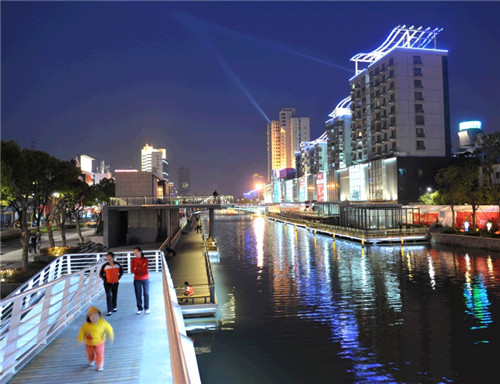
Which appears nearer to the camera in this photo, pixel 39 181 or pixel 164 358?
pixel 164 358

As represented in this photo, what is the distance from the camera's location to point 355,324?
Result: 19.8 metres

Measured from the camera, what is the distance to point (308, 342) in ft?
57.6

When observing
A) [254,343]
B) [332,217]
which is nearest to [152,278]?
[254,343]

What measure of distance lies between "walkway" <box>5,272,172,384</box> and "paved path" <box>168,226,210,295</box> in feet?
45.1

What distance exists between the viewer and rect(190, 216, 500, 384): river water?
1479cm

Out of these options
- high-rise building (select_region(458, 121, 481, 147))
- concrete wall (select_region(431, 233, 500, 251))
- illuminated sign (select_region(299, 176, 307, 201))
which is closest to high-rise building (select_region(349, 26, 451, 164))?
high-rise building (select_region(458, 121, 481, 147))

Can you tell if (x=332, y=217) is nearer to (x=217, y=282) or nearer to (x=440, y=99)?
(x=440, y=99)

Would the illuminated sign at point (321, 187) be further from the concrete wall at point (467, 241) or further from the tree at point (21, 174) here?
the tree at point (21, 174)

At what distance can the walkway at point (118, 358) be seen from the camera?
Answer: 6.77m

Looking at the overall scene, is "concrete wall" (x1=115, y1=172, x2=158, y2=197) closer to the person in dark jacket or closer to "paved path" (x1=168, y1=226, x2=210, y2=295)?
"paved path" (x1=168, y1=226, x2=210, y2=295)

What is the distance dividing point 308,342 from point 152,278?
8.16 m

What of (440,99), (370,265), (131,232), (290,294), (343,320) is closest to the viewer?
(343,320)

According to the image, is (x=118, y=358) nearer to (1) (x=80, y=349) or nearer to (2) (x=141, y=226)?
(1) (x=80, y=349)

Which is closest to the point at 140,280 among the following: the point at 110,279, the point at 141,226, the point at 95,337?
the point at 110,279
